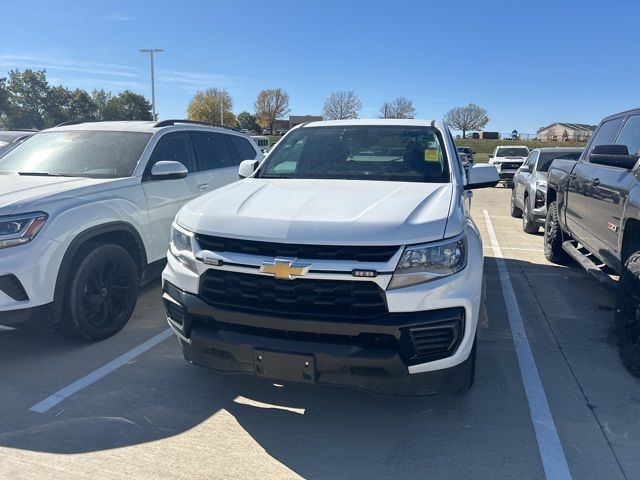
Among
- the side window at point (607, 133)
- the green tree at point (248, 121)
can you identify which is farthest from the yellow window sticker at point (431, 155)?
the green tree at point (248, 121)

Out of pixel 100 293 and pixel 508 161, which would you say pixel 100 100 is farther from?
pixel 100 293

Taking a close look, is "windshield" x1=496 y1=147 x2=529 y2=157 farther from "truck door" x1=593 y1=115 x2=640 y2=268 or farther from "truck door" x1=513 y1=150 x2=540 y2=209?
"truck door" x1=593 y1=115 x2=640 y2=268

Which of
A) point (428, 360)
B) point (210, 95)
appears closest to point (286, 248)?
point (428, 360)

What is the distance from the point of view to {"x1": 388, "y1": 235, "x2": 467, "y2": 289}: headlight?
105 inches

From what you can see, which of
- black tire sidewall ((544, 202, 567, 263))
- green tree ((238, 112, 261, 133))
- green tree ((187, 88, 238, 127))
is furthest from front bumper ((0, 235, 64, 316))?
green tree ((238, 112, 261, 133))

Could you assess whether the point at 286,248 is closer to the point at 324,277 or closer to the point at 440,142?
the point at 324,277

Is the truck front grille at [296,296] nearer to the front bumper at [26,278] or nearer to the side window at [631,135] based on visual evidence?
the front bumper at [26,278]

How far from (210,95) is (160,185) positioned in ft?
242

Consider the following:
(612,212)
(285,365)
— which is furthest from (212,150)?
(612,212)

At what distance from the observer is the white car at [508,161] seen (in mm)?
21109

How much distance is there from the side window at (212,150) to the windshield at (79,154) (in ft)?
3.06

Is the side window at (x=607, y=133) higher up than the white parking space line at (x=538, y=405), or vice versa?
the side window at (x=607, y=133)

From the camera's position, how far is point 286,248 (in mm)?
2779

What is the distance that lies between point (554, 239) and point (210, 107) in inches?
2765
